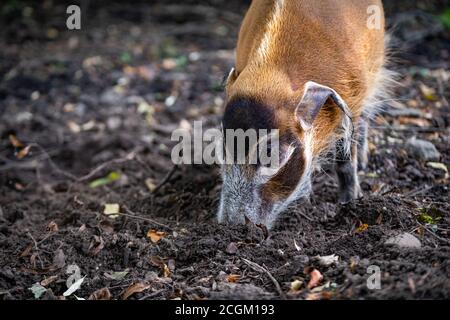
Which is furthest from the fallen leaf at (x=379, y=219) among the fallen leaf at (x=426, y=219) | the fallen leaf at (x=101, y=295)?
the fallen leaf at (x=101, y=295)

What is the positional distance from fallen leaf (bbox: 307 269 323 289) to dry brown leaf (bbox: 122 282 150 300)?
991 millimetres

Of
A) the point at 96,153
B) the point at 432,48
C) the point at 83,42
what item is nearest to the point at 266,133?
the point at 96,153

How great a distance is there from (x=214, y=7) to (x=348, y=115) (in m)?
7.14

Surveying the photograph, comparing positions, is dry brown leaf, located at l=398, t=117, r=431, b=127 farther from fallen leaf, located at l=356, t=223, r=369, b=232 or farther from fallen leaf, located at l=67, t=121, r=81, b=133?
fallen leaf, located at l=67, t=121, r=81, b=133

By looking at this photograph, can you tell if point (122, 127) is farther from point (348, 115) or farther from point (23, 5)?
point (23, 5)

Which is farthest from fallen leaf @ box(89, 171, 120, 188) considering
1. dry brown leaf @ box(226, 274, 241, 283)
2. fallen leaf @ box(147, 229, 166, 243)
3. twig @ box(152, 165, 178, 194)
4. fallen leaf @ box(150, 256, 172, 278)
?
dry brown leaf @ box(226, 274, 241, 283)

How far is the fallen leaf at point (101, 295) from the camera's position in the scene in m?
3.75

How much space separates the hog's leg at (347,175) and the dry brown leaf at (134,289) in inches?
78.4

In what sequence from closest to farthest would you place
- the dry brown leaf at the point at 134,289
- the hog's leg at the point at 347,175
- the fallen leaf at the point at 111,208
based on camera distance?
1. the dry brown leaf at the point at 134,289
2. the hog's leg at the point at 347,175
3. the fallen leaf at the point at 111,208

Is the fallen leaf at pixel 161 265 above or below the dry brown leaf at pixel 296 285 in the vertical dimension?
below

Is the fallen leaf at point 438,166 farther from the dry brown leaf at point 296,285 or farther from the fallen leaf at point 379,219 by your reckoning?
the dry brown leaf at point 296,285

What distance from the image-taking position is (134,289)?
375 centimetres

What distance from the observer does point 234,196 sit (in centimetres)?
443
